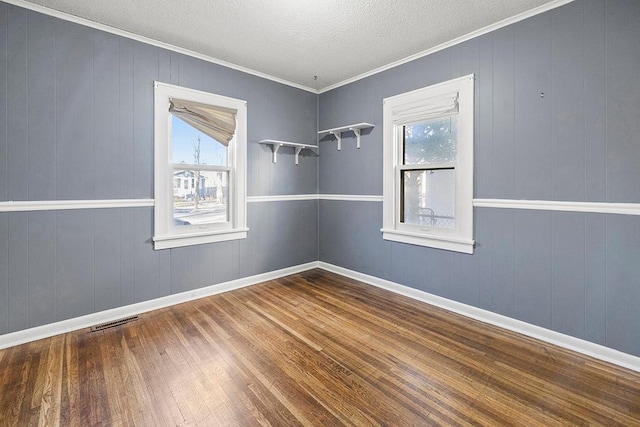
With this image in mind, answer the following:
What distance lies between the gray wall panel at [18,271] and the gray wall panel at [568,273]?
4.37 m

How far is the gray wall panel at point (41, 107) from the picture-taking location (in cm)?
249

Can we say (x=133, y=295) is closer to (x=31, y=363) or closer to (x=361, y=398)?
(x=31, y=363)

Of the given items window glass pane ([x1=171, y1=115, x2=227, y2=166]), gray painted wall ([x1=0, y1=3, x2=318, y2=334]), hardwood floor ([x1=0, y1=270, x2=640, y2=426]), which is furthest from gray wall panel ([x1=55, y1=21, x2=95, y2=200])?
hardwood floor ([x1=0, y1=270, x2=640, y2=426])

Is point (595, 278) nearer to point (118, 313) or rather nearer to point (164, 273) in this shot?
point (164, 273)

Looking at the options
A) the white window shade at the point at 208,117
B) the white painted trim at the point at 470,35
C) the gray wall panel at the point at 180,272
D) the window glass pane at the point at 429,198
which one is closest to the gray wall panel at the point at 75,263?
the gray wall panel at the point at 180,272

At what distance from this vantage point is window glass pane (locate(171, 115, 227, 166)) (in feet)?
10.8

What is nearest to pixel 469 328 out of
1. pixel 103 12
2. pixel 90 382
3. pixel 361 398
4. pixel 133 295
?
pixel 361 398

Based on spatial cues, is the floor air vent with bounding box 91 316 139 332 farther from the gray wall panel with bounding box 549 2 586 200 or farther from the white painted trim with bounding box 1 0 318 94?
the gray wall panel with bounding box 549 2 586 200

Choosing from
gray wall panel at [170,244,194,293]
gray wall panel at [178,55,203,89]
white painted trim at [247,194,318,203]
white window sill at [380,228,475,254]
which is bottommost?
gray wall panel at [170,244,194,293]

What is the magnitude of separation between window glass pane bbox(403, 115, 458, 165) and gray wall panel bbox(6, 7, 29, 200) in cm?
362

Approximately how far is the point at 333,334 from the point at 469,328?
125 cm

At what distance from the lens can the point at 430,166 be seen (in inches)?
131

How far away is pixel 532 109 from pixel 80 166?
4006 millimetres

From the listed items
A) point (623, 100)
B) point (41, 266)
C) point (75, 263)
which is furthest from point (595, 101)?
point (41, 266)
